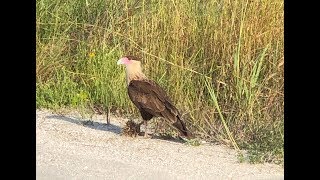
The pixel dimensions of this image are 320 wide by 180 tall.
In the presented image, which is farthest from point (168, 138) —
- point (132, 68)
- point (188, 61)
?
point (188, 61)

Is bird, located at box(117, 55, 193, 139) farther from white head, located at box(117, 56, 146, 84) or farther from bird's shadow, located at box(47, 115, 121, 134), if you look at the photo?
bird's shadow, located at box(47, 115, 121, 134)

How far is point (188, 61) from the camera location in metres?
8.06

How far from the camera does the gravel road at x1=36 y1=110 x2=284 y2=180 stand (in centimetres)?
612

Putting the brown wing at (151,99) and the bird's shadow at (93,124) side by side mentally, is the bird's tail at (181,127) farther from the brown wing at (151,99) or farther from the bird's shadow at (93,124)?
the bird's shadow at (93,124)

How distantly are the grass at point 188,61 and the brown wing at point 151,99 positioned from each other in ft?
1.25

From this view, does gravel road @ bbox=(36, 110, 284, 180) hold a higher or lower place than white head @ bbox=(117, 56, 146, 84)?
lower

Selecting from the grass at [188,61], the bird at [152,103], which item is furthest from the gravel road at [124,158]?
the grass at [188,61]

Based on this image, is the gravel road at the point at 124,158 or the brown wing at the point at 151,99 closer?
the gravel road at the point at 124,158

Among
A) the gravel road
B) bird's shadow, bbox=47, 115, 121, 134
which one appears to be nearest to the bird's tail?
the gravel road

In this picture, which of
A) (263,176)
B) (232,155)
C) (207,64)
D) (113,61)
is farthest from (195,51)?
(263,176)

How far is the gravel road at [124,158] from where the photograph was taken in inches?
241

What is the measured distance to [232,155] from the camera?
22.1 ft

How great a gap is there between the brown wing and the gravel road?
0.24 meters

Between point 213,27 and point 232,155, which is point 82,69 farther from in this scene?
point 232,155
